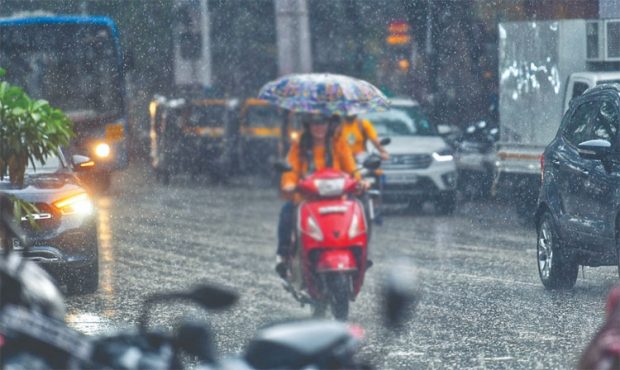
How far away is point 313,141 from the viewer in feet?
40.0

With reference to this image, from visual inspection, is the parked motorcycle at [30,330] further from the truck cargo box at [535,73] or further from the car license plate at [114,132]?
the car license plate at [114,132]

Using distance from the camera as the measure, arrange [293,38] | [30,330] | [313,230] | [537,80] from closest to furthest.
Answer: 1. [30,330]
2. [313,230]
3. [537,80]
4. [293,38]

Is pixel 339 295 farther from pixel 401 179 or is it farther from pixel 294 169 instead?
pixel 401 179

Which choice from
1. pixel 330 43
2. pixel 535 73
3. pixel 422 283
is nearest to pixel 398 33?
pixel 330 43

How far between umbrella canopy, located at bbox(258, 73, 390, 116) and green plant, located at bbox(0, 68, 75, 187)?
1.68m

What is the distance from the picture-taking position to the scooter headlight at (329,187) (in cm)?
1154

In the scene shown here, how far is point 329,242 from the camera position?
11.3m

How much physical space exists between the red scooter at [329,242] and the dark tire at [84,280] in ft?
8.95

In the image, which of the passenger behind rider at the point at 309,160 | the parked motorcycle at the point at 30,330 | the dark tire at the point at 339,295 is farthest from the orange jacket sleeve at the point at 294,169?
the parked motorcycle at the point at 30,330

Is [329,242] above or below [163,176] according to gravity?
above

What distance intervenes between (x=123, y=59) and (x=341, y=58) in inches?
530

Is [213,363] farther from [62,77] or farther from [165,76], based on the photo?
[165,76]

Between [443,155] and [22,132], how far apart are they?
1251cm

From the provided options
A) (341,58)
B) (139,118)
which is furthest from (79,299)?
(139,118)
